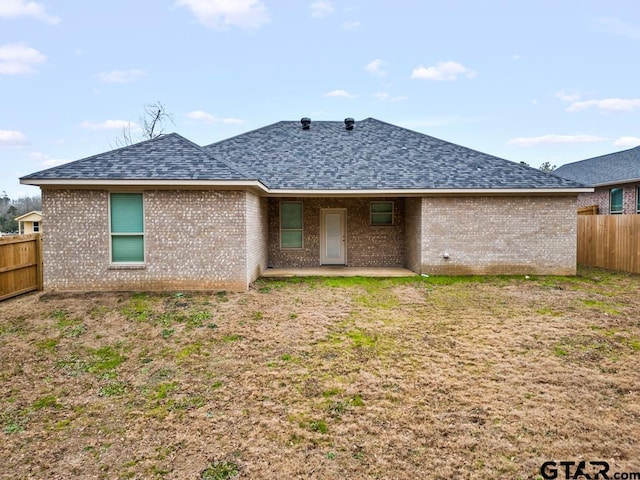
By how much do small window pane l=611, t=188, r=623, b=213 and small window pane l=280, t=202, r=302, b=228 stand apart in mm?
15790

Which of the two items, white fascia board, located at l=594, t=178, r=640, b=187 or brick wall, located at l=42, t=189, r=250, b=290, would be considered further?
white fascia board, located at l=594, t=178, r=640, b=187

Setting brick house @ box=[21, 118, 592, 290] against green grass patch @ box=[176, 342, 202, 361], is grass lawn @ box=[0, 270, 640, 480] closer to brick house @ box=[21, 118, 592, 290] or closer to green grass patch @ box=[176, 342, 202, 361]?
green grass patch @ box=[176, 342, 202, 361]

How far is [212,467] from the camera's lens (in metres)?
3.09

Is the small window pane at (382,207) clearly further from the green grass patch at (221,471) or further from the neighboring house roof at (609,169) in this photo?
the neighboring house roof at (609,169)

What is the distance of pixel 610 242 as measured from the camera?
13008mm

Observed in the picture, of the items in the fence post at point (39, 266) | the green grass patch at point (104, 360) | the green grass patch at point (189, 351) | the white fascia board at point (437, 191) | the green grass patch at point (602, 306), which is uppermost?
the white fascia board at point (437, 191)

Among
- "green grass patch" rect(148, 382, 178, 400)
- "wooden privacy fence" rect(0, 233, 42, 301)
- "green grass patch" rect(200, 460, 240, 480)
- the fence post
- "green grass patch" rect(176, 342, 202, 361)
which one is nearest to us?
"green grass patch" rect(200, 460, 240, 480)

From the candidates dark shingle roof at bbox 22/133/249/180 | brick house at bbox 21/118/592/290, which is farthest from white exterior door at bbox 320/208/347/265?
dark shingle roof at bbox 22/133/249/180

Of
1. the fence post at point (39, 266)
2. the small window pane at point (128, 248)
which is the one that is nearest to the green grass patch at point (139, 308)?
the small window pane at point (128, 248)

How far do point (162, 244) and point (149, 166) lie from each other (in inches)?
79.2

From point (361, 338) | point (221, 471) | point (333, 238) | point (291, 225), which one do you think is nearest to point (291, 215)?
point (291, 225)

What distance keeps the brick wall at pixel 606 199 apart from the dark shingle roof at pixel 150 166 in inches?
707

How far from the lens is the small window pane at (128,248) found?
904cm

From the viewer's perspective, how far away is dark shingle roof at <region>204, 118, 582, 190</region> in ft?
38.2
